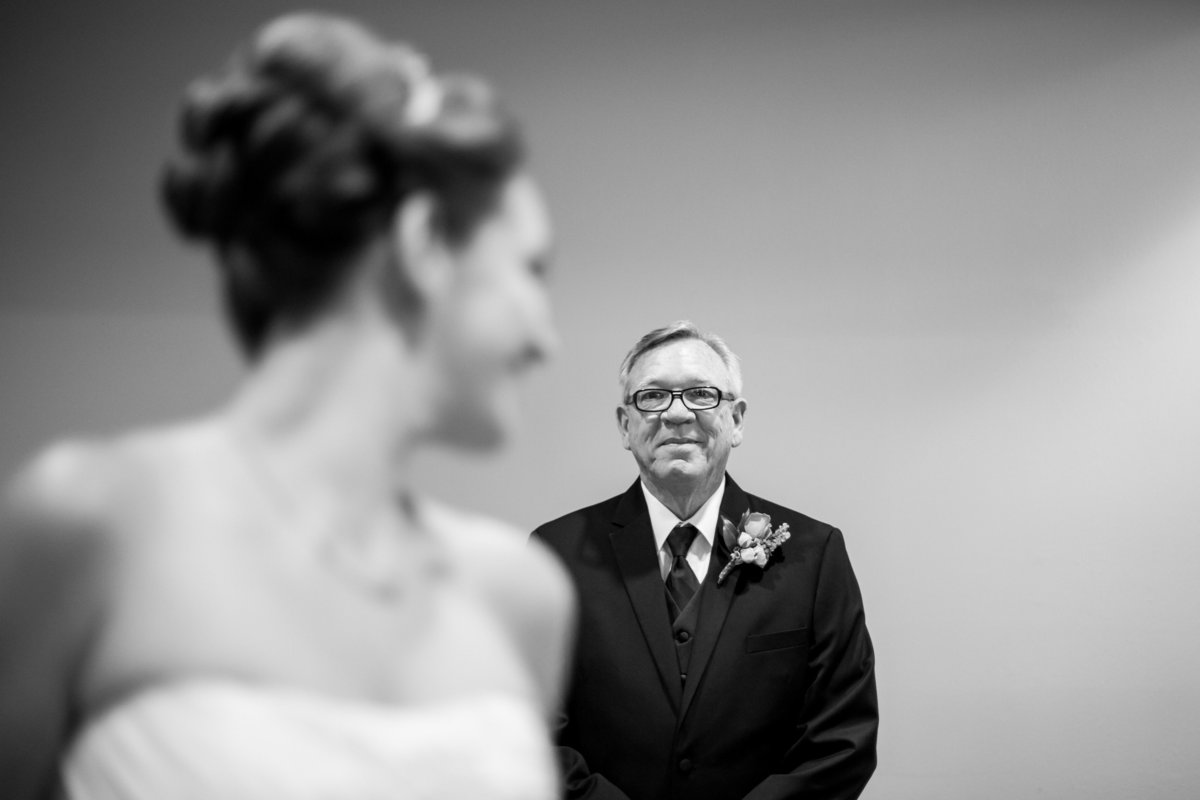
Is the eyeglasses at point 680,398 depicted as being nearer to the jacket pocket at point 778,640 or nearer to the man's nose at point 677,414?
the man's nose at point 677,414

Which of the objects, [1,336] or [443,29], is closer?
[1,336]

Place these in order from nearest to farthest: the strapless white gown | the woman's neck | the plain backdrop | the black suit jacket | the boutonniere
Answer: the strapless white gown
the woman's neck
the black suit jacket
the boutonniere
the plain backdrop

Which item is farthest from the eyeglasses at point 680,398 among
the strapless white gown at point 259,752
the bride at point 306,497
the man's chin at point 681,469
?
the strapless white gown at point 259,752

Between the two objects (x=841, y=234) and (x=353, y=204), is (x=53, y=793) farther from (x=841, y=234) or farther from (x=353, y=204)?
(x=841, y=234)

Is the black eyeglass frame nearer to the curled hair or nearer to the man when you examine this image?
the man

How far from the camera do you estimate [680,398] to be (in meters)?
2.62

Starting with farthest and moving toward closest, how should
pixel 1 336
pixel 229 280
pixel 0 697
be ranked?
pixel 1 336 → pixel 229 280 → pixel 0 697

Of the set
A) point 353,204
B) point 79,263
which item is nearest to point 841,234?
point 79,263

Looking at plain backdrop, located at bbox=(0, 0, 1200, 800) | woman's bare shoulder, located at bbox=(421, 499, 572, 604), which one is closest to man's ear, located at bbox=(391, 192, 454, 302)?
woman's bare shoulder, located at bbox=(421, 499, 572, 604)

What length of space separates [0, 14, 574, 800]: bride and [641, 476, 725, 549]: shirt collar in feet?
5.41

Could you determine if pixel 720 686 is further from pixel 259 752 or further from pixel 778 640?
A: pixel 259 752

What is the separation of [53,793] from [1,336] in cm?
274

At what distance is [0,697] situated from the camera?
2.68 feet

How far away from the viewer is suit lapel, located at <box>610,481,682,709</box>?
246 centimetres
